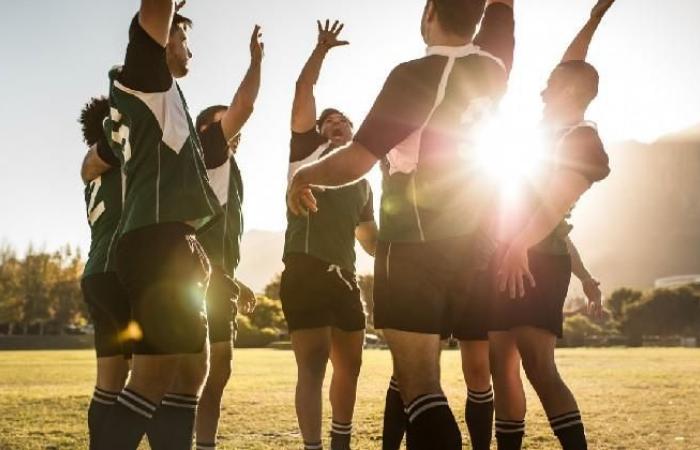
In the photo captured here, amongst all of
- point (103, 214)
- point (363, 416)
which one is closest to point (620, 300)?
point (363, 416)

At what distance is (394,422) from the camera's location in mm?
4719

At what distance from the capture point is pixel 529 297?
4.25 metres

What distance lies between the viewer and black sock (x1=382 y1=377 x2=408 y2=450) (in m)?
4.70

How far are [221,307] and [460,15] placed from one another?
2.74 m

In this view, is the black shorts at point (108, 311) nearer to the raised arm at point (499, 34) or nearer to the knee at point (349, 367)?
the knee at point (349, 367)

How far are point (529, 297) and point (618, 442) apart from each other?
10.9 feet

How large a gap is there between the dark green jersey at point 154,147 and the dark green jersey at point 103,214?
1120 mm

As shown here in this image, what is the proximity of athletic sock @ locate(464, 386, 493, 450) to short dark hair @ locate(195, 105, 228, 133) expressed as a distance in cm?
291

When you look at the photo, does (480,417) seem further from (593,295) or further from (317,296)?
(317,296)

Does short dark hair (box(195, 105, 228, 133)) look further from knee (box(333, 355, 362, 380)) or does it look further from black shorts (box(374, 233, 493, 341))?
black shorts (box(374, 233, 493, 341))

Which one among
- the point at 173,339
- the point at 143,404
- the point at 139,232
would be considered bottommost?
the point at 143,404

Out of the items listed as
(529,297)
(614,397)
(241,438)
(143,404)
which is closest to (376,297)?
(143,404)

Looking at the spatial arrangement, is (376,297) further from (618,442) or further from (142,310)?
(618,442)

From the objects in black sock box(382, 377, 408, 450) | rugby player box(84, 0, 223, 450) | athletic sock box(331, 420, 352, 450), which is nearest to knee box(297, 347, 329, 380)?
athletic sock box(331, 420, 352, 450)
